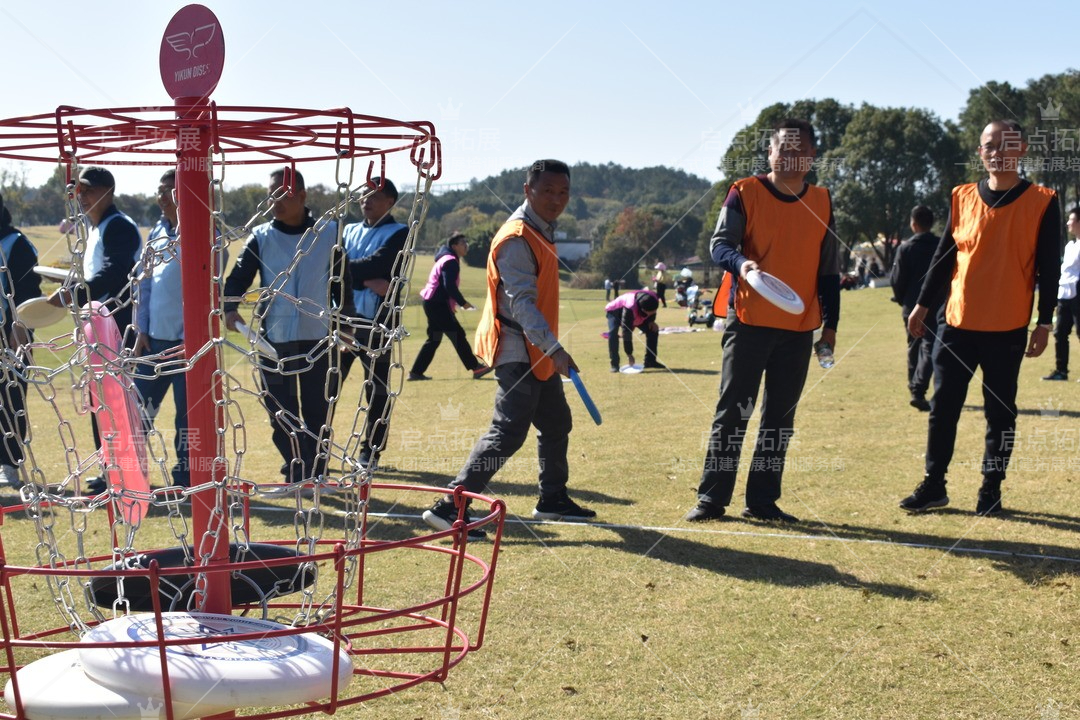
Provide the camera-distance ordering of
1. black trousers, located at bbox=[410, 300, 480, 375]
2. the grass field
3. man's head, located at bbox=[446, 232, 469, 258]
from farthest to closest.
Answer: man's head, located at bbox=[446, 232, 469, 258], black trousers, located at bbox=[410, 300, 480, 375], the grass field

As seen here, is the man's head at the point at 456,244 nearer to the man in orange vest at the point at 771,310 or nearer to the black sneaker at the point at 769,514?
the man in orange vest at the point at 771,310

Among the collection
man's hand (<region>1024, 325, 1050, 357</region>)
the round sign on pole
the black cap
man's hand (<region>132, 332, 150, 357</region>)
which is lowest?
man's hand (<region>1024, 325, 1050, 357</region>)

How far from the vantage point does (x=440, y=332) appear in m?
14.0

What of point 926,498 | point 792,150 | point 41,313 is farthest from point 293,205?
point 926,498

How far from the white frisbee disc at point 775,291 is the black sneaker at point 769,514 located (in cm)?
131

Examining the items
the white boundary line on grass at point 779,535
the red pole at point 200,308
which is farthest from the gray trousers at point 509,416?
the red pole at point 200,308

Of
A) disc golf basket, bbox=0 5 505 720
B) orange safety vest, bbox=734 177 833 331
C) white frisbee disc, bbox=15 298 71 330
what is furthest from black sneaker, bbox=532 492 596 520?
disc golf basket, bbox=0 5 505 720

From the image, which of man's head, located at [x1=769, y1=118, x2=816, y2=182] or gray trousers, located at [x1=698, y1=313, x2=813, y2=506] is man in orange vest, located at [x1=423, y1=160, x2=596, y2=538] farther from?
man's head, located at [x1=769, y1=118, x2=816, y2=182]

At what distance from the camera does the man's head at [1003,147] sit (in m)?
5.72

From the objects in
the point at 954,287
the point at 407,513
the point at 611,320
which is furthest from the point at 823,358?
the point at 611,320

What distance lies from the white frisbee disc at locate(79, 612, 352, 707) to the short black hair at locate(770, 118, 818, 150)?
4626 mm

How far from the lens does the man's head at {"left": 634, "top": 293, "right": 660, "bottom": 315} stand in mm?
16031

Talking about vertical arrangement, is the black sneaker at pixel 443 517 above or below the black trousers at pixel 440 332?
below

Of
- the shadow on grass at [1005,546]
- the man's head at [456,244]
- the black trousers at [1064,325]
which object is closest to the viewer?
the shadow on grass at [1005,546]
